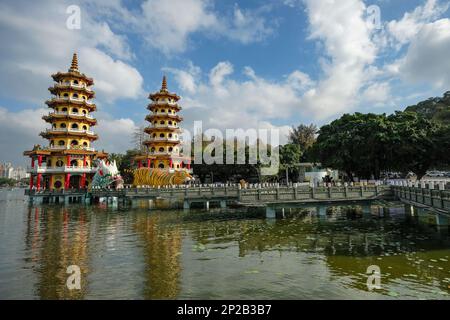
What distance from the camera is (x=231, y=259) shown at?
13.0 metres

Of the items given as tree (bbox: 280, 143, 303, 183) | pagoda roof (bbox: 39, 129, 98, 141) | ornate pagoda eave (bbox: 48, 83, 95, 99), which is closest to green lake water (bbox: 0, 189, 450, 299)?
pagoda roof (bbox: 39, 129, 98, 141)

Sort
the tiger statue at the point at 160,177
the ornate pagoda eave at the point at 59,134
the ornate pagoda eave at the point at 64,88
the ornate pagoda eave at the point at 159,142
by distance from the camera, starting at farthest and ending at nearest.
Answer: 1. the ornate pagoda eave at the point at 159,142
2. the ornate pagoda eave at the point at 64,88
3. the ornate pagoda eave at the point at 59,134
4. the tiger statue at the point at 160,177

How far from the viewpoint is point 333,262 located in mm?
12086

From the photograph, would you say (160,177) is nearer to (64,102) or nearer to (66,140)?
(66,140)

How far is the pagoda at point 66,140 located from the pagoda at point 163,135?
29.9 ft

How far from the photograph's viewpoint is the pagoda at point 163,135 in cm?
5275

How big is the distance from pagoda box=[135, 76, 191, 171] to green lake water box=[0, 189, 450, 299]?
3056 cm

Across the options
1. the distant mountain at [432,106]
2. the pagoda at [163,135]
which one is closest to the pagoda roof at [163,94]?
the pagoda at [163,135]

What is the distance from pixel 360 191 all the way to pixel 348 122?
49.5 ft

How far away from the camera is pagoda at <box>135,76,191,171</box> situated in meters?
52.8

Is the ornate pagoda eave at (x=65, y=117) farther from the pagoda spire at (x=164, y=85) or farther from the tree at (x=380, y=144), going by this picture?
the tree at (x=380, y=144)

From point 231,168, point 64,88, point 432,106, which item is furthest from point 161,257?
point 432,106

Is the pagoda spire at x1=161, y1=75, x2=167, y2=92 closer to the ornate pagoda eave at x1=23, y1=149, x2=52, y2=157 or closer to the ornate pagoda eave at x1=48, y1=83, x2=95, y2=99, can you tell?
the ornate pagoda eave at x1=48, y1=83, x2=95, y2=99
